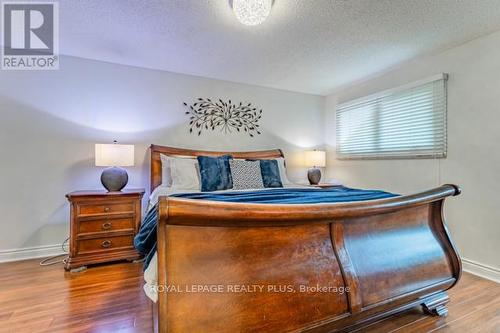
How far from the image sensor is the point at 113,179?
8.43ft

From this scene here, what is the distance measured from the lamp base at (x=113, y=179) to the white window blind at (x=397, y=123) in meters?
3.16

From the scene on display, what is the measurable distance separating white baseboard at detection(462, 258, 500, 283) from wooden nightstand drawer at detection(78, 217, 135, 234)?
11.0ft

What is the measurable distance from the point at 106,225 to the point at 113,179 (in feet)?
1.55

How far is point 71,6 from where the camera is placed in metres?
1.89

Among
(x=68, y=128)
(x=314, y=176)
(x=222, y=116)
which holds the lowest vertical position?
(x=314, y=176)

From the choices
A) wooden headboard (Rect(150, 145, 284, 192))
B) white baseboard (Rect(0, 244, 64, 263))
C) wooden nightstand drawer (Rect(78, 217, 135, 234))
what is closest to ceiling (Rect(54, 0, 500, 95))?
wooden headboard (Rect(150, 145, 284, 192))

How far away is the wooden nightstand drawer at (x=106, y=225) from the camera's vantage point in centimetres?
234

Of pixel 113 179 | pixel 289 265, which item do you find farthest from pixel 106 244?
pixel 289 265

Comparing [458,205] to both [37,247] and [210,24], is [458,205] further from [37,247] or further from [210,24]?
[37,247]

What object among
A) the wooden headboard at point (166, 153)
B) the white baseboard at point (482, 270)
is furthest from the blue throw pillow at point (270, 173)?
the white baseboard at point (482, 270)

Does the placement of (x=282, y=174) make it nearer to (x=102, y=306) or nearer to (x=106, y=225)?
(x=106, y=225)

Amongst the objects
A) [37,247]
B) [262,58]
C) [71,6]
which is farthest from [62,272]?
[262,58]

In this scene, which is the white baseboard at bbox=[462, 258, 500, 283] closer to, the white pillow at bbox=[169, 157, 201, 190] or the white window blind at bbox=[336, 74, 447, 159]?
the white window blind at bbox=[336, 74, 447, 159]

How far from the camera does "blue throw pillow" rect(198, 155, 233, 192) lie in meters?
2.74
